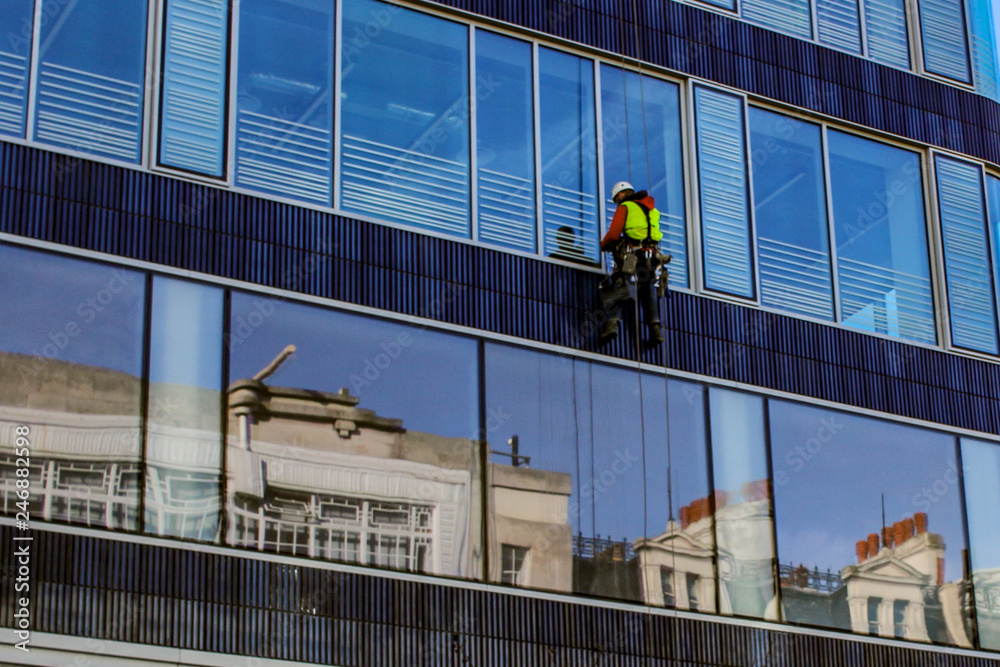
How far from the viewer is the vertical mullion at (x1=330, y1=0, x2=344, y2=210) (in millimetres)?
18469

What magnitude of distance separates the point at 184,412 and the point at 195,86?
374cm

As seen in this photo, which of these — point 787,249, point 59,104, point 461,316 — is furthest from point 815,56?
point 59,104

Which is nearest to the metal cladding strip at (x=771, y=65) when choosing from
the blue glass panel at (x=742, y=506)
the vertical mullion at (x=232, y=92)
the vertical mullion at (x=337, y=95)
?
the vertical mullion at (x=337, y=95)

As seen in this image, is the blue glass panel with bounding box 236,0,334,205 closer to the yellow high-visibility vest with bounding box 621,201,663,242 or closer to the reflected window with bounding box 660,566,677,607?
the yellow high-visibility vest with bounding box 621,201,663,242

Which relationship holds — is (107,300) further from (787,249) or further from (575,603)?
(787,249)

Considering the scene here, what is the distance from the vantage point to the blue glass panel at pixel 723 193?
2081cm

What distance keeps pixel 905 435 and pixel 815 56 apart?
5418 millimetres

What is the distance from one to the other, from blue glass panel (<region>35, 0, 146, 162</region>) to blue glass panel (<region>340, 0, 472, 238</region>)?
8.08 feet

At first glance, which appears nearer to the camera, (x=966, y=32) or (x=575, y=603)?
(x=575, y=603)

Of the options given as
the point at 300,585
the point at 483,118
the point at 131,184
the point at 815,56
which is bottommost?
the point at 300,585

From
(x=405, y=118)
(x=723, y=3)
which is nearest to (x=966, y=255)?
(x=723, y=3)

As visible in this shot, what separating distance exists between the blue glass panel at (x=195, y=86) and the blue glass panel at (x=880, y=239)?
8581 millimetres

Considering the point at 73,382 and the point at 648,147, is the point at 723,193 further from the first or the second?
the point at 73,382

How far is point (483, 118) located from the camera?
19734 millimetres
